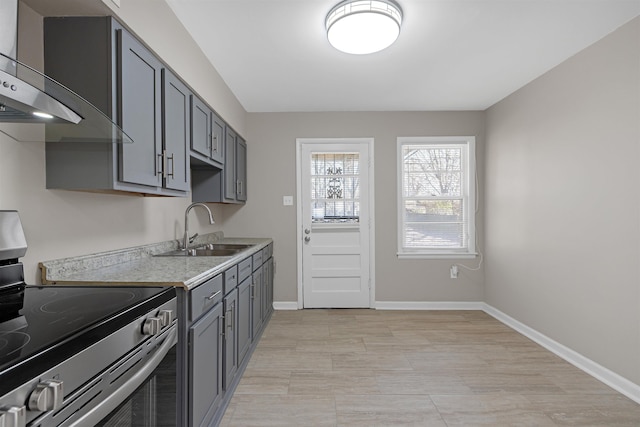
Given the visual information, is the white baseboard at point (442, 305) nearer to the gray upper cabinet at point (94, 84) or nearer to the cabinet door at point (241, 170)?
the cabinet door at point (241, 170)

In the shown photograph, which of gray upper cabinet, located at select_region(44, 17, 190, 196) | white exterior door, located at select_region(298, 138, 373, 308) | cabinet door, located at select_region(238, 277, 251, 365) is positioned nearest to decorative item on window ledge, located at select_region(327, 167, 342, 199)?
white exterior door, located at select_region(298, 138, 373, 308)

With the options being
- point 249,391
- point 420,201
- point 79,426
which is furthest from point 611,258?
point 79,426

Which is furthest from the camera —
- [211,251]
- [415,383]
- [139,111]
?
[211,251]

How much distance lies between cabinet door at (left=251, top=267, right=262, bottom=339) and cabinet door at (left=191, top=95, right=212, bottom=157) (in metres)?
1.13

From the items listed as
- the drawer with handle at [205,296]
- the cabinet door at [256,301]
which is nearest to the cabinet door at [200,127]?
the drawer with handle at [205,296]

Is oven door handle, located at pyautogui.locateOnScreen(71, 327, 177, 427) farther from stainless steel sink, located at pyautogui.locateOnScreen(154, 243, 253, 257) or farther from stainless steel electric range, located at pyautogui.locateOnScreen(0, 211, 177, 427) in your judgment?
stainless steel sink, located at pyautogui.locateOnScreen(154, 243, 253, 257)

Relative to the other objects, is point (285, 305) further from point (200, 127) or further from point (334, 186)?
point (200, 127)

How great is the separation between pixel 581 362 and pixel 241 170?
11.8ft

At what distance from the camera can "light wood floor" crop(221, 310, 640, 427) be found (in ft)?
6.42

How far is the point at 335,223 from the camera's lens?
416 cm

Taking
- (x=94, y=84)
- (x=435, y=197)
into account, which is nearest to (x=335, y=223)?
(x=435, y=197)

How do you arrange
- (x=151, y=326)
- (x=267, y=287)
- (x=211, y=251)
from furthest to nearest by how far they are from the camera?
(x=267, y=287)
(x=211, y=251)
(x=151, y=326)

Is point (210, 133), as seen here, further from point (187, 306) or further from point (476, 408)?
point (476, 408)

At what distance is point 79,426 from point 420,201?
3925mm
